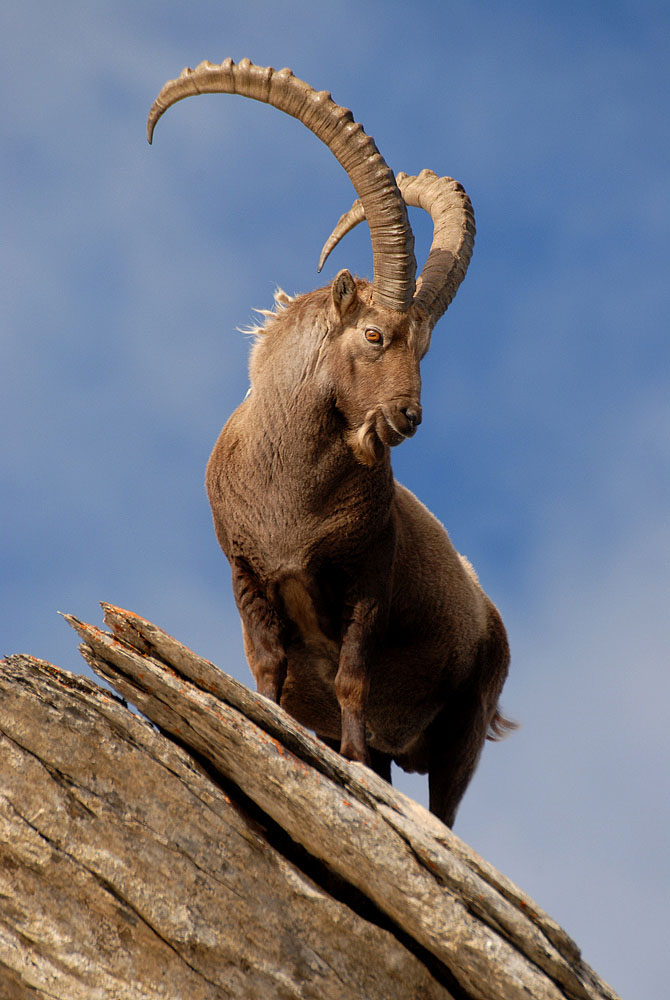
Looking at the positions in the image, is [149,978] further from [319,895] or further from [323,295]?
[323,295]

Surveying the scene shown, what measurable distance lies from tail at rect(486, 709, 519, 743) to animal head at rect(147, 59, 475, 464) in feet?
12.9

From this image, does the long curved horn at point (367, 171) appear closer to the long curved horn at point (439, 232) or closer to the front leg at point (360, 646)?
the long curved horn at point (439, 232)

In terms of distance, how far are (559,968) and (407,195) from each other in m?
6.00

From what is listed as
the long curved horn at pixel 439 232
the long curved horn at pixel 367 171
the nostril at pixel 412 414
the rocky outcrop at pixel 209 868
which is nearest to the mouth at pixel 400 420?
the nostril at pixel 412 414

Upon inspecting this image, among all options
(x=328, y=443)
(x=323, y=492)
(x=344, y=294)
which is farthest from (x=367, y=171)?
(x=323, y=492)

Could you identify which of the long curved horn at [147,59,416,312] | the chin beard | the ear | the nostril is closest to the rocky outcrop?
the chin beard

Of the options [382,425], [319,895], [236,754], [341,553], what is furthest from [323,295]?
[319,895]

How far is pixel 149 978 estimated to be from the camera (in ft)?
19.5

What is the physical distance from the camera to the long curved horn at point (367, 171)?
24.9ft

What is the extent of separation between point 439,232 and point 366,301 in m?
1.55

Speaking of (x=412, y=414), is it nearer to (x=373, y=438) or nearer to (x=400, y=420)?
(x=400, y=420)

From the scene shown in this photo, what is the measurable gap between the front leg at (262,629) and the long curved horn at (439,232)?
7.22ft

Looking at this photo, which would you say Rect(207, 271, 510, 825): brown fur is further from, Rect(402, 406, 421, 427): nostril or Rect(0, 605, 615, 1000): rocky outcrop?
Rect(0, 605, 615, 1000): rocky outcrop

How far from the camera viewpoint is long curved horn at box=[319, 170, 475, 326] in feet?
27.0
